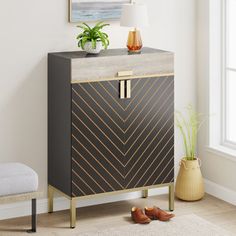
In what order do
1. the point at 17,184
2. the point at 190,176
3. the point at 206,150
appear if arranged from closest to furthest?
the point at 17,184 → the point at 190,176 → the point at 206,150

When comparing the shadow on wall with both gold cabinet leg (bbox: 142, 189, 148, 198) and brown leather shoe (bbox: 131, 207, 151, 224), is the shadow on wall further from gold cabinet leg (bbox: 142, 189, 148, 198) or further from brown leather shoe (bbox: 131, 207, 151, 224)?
gold cabinet leg (bbox: 142, 189, 148, 198)

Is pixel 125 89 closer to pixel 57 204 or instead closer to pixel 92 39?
pixel 92 39

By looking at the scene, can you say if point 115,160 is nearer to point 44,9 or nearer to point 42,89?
point 42,89

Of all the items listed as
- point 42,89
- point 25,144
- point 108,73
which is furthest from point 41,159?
point 108,73

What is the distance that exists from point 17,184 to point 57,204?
719 millimetres

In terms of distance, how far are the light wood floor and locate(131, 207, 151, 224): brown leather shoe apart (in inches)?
2.2

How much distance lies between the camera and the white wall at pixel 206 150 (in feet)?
17.7

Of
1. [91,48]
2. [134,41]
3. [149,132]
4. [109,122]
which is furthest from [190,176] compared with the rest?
[91,48]

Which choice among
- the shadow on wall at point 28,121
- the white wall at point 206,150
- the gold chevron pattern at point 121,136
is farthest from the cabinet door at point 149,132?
the shadow on wall at point 28,121

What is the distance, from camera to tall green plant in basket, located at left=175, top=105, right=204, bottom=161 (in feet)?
18.0

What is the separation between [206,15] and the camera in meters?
5.43

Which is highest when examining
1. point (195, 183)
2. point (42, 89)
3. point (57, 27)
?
point (57, 27)

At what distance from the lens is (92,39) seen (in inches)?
191

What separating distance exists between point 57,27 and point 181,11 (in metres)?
1.07
